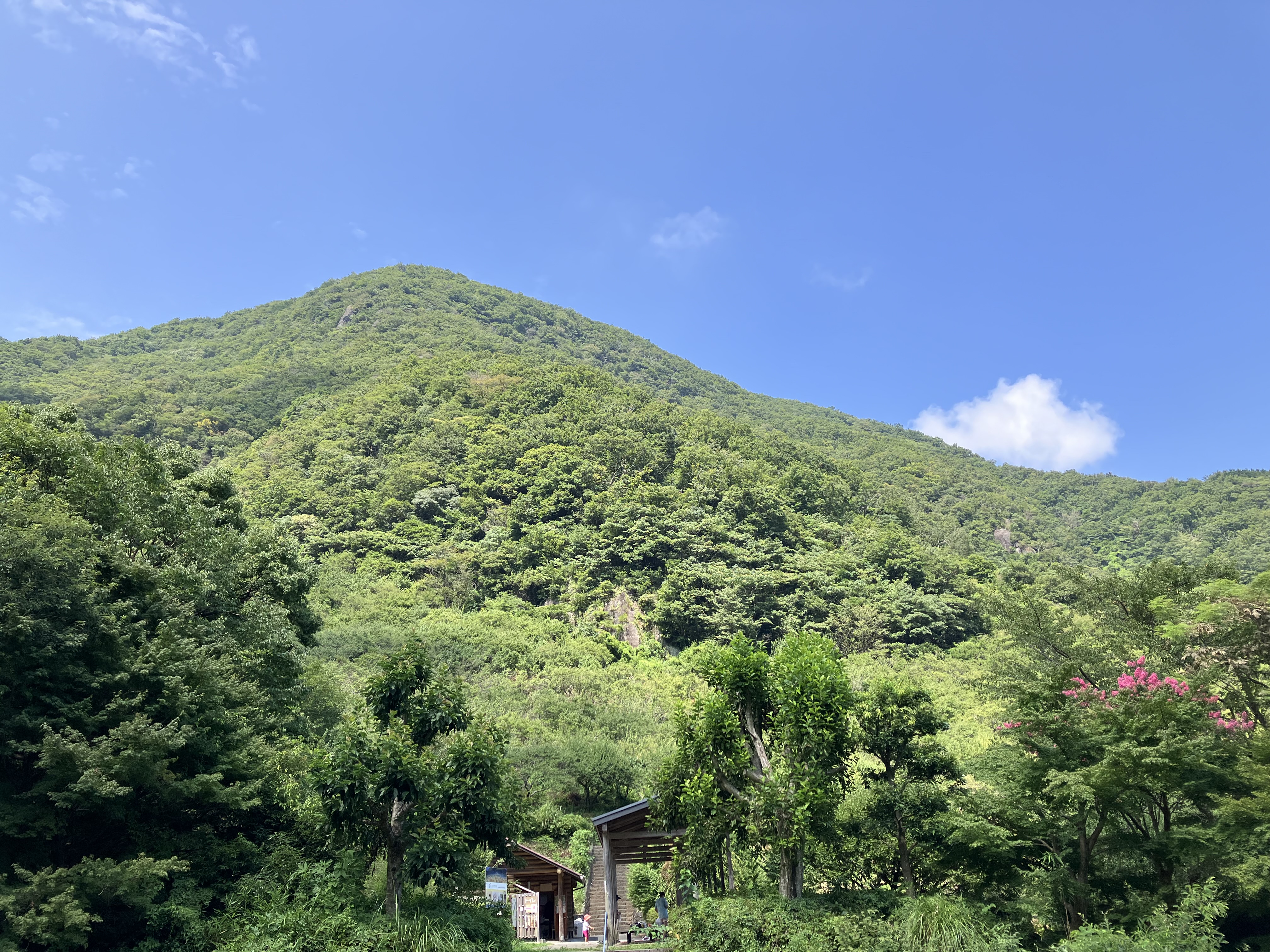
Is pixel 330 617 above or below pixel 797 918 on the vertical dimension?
above

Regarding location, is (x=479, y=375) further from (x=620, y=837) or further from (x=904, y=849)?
(x=904, y=849)

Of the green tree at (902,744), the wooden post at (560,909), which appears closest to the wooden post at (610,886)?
the wooden post at (560,909)

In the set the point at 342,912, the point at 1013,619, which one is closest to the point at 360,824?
the point at 342,912

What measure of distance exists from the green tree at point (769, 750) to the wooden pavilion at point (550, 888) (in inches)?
360

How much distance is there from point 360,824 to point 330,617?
3285cm

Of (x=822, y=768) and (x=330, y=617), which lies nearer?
(x=822, y=768)

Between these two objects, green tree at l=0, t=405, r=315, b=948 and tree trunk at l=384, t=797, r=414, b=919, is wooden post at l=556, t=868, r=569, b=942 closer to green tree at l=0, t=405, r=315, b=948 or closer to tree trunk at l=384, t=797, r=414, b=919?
green tree at l=0, t=405, r=315, b=948

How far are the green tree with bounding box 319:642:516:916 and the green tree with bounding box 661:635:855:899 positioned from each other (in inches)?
118

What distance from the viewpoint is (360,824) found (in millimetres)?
9859

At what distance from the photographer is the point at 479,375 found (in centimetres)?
7456

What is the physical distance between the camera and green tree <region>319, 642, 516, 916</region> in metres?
9.43

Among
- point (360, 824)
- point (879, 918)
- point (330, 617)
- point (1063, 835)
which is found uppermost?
point (330, 617)

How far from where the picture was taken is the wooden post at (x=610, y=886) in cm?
1443

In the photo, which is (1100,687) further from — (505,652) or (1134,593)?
(505,652)
